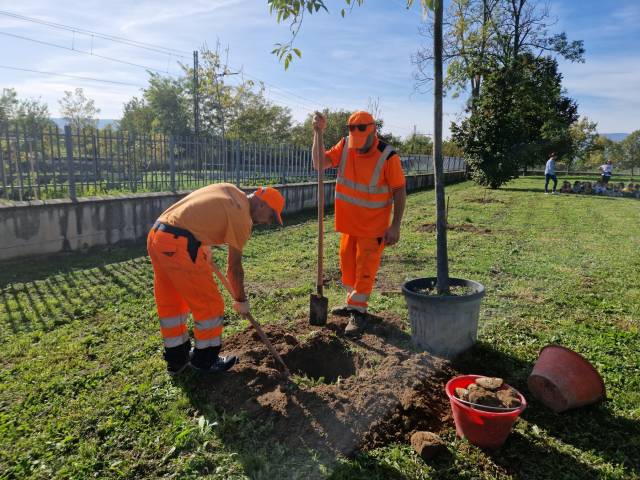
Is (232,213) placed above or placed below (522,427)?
above

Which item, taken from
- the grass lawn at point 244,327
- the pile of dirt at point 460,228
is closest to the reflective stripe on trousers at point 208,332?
the grass lawn at point 244,327

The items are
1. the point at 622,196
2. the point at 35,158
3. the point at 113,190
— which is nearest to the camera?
the point at 35,158

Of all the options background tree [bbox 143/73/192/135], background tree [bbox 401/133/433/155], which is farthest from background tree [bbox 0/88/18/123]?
background tree [bbox 401/133/433/155]

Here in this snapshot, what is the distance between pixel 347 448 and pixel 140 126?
62178mm

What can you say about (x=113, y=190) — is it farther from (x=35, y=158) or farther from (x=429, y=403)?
(x=429, y=403)

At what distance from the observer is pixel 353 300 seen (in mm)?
4188

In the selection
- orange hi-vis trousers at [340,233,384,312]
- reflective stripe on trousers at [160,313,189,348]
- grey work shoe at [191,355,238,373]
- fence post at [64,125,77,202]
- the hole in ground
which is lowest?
the hole in ground

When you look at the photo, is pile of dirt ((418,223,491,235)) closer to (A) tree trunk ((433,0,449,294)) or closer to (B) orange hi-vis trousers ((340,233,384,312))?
(B) orange hi-vis trousers ((340,233,384,312))

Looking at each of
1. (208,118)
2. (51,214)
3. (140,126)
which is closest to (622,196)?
(51,214)

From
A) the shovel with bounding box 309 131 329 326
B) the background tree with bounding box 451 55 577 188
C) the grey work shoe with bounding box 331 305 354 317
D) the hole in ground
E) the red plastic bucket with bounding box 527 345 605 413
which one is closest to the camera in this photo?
the red plastic bucket with bounding box 527 345 605 413

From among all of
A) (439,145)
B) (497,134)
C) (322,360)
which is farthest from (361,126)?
(497,134)

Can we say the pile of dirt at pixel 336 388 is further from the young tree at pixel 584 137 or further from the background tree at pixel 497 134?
the young tree at pixel 584 137

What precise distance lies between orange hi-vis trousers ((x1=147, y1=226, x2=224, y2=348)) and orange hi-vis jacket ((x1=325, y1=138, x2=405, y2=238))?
1423 mm

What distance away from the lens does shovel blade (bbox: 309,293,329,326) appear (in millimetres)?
4223
